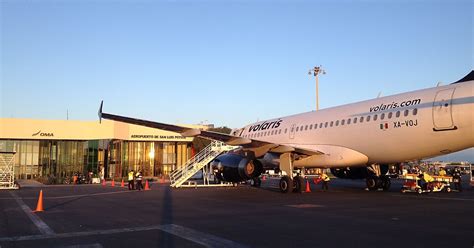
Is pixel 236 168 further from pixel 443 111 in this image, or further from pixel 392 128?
pixel 443 111

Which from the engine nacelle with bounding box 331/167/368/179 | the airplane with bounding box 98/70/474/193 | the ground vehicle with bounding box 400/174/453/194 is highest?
the airplane with bounding box 98/70/474/193

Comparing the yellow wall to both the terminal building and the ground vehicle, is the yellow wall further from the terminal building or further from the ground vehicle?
the ground vehicle

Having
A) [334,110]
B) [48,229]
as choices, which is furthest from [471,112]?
[48,229]

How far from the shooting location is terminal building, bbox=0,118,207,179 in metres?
51.8

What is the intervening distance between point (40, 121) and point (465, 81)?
4823 centimetres

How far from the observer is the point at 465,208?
13.0 m

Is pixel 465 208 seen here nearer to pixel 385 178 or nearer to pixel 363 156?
pixel 363 156

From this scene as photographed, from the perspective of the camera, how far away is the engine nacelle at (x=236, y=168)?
822 inches

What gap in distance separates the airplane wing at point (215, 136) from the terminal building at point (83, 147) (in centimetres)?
3641

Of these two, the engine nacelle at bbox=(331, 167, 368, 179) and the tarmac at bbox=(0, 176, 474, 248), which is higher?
the engine nacelle at bbox=(331, 167, 368, 179)

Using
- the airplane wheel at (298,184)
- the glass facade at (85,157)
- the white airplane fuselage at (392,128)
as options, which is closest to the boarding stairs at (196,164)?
the white airplane fuselage at (392,128)

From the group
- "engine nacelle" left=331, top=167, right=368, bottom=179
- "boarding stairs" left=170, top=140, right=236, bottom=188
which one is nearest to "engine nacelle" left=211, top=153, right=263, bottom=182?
"engine nacelle" left=331, top=167, right=368, bottom=179

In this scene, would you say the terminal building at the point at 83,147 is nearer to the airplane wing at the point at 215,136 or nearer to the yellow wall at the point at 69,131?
the yellow wall at the point at 69,131

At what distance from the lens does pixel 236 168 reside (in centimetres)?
2153
